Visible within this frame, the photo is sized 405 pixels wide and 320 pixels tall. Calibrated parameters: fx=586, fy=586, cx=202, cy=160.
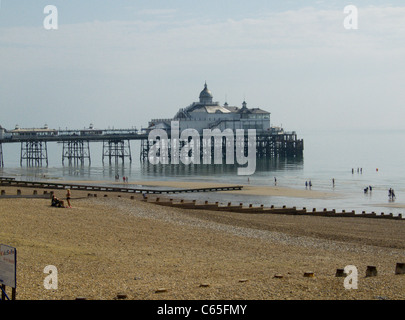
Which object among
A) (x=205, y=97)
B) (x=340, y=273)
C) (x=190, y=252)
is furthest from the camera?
(x=205, y=97)

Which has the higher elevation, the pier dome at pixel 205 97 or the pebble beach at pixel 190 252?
the pier dome at pixel 205 97

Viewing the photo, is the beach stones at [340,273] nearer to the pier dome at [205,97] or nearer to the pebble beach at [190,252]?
the pebble beach at [190,252]

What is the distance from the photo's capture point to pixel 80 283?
39.3 feet

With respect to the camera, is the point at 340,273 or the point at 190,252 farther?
the point at 190,252

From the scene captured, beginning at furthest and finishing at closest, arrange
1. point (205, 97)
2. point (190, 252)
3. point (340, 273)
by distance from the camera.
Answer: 1. point (205, 97)
2. point (190, 252)
3. point (340, 273)

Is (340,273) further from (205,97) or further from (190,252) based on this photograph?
(205,97)

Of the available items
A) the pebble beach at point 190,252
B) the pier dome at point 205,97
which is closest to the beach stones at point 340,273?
the pebble beach at point 190,252

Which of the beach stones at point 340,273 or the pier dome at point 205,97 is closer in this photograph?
the beach stones at point 340,273

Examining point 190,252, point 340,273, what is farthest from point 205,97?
point 340,273

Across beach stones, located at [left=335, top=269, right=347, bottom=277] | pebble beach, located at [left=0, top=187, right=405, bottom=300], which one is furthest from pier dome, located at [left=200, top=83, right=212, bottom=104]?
beach stones, located at [left=335, top=269, right=347, bottom=277]

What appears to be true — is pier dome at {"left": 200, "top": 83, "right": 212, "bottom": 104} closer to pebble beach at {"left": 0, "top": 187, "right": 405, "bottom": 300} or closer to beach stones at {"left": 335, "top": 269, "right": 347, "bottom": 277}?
pebble beach at {"left": 0, "top": 187, "right": 405, "bottom": 300}

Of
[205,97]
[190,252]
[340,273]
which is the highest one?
[205,97]

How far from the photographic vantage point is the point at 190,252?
1675cm

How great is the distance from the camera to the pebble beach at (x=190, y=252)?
11.3 m
